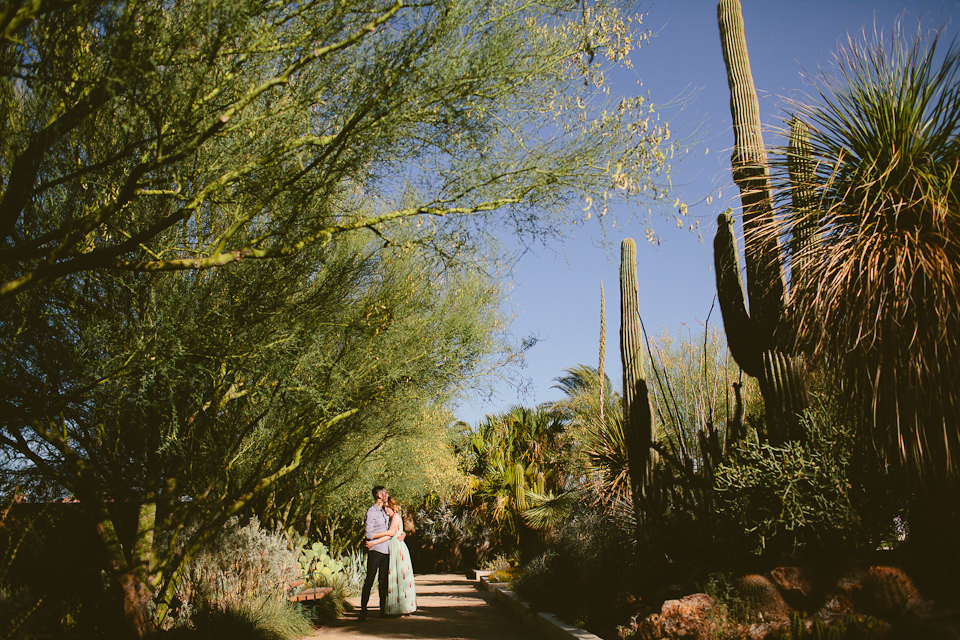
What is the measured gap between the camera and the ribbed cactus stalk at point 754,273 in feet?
21.3

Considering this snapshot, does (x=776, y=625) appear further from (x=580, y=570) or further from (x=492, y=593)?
(x=492, y=593)

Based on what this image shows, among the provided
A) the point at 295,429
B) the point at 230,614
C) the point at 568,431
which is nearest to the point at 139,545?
the point at 230,614

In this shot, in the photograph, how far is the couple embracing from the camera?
9008 millimetres

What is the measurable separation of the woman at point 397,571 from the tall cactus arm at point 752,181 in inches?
211

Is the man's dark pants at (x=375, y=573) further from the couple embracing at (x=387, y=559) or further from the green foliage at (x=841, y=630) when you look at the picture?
the green foliage at (x=841, y=630)

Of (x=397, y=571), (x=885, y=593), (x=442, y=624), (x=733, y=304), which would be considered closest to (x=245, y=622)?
(x=397, y=571)

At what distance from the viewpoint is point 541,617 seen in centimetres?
850

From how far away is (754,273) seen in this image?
699 cm

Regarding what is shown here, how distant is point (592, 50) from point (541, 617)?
22.3 feet

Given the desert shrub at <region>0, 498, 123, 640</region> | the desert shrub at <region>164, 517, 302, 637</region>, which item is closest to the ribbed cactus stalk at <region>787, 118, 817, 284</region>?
the desert shrub at <region>164, 517, 302, 637</region>

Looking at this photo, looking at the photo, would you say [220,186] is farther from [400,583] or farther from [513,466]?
[513,466]

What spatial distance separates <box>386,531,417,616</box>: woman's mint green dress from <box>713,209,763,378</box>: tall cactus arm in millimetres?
5133

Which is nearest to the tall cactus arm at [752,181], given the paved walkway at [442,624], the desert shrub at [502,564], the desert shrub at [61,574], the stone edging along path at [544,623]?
the stone edging along path at [544,623]

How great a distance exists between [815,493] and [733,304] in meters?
2.38
